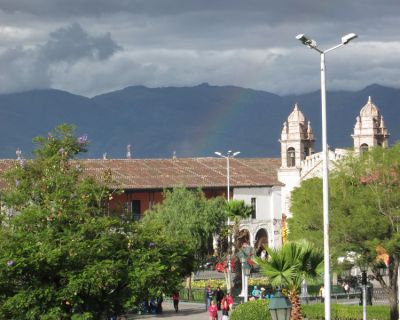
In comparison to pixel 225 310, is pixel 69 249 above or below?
above

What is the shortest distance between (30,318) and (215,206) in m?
42.4

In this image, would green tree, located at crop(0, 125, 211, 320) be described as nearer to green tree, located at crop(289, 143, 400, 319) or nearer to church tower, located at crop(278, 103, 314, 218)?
green tree, located at crop(289, 143, 400, 319)

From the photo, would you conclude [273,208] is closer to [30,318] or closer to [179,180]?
[179,180]

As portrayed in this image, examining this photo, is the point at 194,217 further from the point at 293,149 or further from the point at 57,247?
the point at 57,247

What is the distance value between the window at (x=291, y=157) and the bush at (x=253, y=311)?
6307cm

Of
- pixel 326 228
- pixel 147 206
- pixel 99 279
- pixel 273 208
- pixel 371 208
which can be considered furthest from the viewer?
pixel 273 208

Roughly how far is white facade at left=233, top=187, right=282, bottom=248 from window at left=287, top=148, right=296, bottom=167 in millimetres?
2629

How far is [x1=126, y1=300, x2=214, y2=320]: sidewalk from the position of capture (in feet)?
178

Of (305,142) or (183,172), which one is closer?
(183,172)

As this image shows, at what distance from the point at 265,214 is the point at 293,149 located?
6.85 meters

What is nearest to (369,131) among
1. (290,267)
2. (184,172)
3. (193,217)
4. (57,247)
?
(184,172)

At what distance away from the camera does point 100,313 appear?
3450cm

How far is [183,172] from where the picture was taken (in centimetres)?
9919

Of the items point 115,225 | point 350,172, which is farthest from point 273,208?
point 115,225
